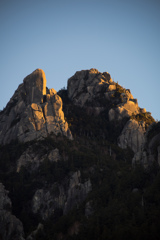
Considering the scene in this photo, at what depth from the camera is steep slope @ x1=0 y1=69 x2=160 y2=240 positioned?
130 m

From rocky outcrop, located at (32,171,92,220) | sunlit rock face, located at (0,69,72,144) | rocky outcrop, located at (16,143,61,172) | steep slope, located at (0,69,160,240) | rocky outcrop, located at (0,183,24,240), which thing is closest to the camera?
steep slope, located at (0,69,160,240)

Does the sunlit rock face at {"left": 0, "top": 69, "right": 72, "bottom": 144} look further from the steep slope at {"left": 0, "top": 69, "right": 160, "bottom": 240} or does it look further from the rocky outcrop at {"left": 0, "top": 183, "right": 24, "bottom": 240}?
the rocky outcrop at {"left": 0, "top": 183, "right": 24, "bottom": 240}

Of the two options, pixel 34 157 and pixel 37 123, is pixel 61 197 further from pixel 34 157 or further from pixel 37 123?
pixel 37 123

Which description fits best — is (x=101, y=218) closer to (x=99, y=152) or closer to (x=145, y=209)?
(x=145, y=209)

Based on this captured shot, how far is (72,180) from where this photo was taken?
166m

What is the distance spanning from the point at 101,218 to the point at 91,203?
44.0 ft

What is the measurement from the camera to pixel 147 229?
11588 cm

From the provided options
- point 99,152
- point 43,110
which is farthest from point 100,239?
point 43,110

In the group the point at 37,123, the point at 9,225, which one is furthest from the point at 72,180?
the point at 37,123

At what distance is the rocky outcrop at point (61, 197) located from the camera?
15875 centimetres

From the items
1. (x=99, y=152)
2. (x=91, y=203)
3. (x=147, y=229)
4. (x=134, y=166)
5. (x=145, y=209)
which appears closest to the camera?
(x=147, y=229)

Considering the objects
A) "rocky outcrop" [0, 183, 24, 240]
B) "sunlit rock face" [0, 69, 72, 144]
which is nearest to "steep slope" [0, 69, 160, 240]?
"sunlit rock face" [0, 69, 72, 144]

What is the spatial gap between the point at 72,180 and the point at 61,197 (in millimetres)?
7607

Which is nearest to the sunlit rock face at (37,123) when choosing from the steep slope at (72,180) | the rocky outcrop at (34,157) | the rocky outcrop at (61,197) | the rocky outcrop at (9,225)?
the steep slope at (72,180)
